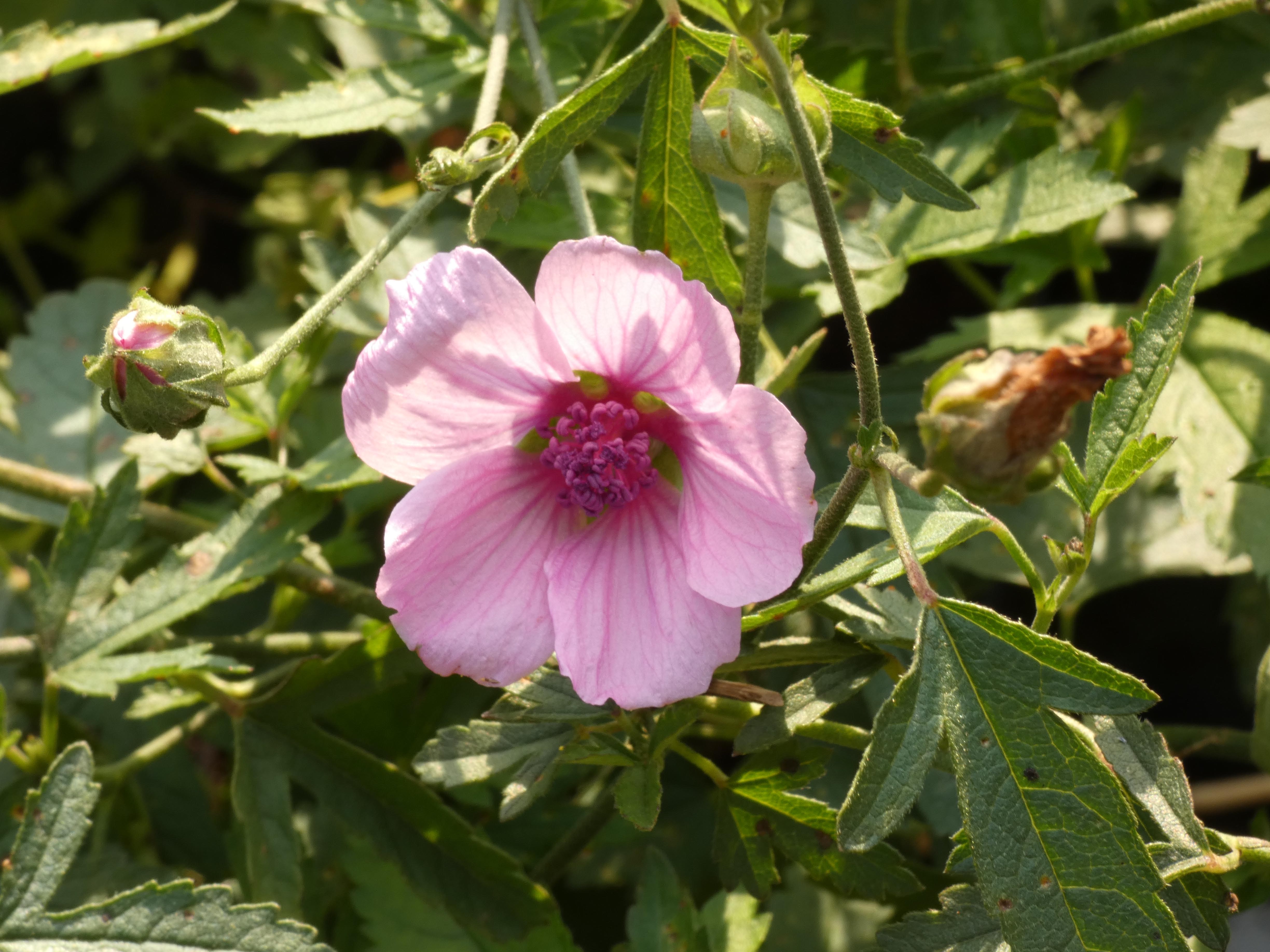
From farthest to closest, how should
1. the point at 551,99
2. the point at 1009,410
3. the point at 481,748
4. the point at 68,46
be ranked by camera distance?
the point at 68,46
the point at 551,99
the point at 481,748
the point at 1009,410

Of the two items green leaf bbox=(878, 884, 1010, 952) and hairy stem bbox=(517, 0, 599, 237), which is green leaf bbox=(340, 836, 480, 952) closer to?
green leaf bbox=(878, 884, 1010, 952)

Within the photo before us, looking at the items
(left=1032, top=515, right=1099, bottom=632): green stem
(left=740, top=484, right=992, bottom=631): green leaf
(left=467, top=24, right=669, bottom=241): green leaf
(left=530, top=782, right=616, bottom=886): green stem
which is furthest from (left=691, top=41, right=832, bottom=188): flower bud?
(left=530, top=782, right=616, bottom=886): green stem

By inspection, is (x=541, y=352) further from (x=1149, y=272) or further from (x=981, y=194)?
(x=1149, y=272)

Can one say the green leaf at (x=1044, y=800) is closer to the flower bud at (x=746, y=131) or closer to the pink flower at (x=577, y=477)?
the pink flower at (x=577, y=477)

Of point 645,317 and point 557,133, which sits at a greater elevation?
point 557,133

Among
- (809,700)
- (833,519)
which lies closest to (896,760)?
(809,700)

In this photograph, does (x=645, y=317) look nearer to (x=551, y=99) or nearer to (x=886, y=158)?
(x=886, y=158)

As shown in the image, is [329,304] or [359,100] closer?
[329,304]
